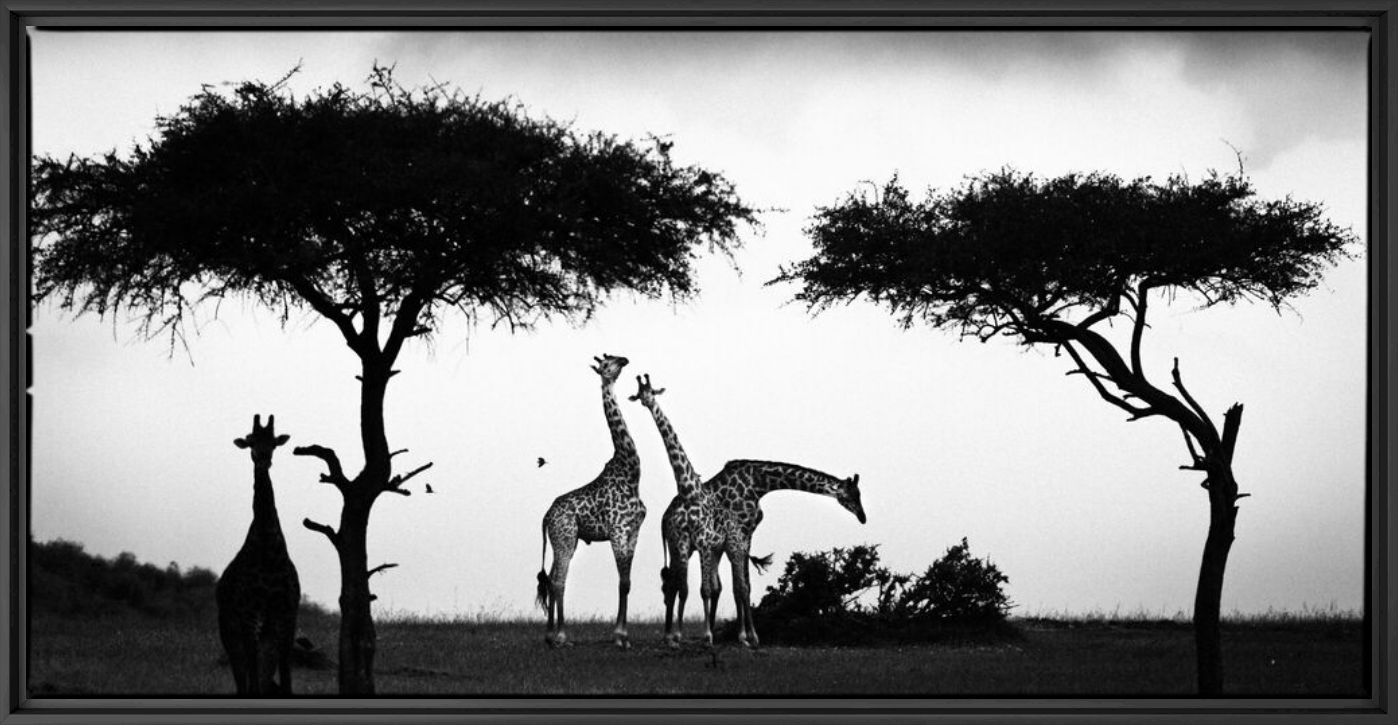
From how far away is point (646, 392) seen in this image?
1158 cm

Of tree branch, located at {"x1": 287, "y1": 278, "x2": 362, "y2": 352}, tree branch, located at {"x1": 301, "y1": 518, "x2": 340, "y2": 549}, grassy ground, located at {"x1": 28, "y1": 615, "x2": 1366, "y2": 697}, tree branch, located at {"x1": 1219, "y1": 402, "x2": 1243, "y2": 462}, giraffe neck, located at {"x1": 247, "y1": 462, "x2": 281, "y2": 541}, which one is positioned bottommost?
grassy ground, located at {"x1": 28, "y1": 615, "x2": 1366, "y2": 697}

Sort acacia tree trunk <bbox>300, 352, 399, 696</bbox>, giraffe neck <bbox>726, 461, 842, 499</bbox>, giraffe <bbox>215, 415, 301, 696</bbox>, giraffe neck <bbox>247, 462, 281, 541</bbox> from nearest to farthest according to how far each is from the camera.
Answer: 1. giraffe <bbox>215, 415, 301, 696</bbox>
2. giraffe neck <bbox>247, 462, 281, 541</bbox>
3. acacia tree trunk <bbox>300, 352, 399, 696</bbox>
4. giraffe neck <bbox>726, 461, 842, 499</bbox>

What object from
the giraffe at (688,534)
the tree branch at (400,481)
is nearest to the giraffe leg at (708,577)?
the giraffe at (688,534)

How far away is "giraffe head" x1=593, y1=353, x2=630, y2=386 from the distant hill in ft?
9.56

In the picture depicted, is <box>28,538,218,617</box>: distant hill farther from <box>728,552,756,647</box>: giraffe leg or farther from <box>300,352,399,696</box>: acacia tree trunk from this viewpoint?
<box>728,552,756,647</box>: giraffe leg

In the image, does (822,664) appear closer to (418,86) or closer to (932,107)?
(932,107)

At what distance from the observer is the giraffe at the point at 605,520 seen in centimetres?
1179

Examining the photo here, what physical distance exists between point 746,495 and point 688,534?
0.53 meters

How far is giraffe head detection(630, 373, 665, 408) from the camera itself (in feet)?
37.8

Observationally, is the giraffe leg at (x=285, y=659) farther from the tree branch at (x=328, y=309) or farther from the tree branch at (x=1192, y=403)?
the tree branch at (x=1192, y=403)

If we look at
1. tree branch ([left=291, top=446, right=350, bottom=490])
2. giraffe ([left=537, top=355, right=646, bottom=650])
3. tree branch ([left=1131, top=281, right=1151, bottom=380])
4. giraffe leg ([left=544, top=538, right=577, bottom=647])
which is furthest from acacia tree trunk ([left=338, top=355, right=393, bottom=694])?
tree branch ([left=1131, top=281, right=1151, bottom=380])

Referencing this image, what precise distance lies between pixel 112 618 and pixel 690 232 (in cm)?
471

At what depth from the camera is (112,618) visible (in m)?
11.3

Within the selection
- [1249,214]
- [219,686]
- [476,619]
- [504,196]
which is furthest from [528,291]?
[1249,214]
